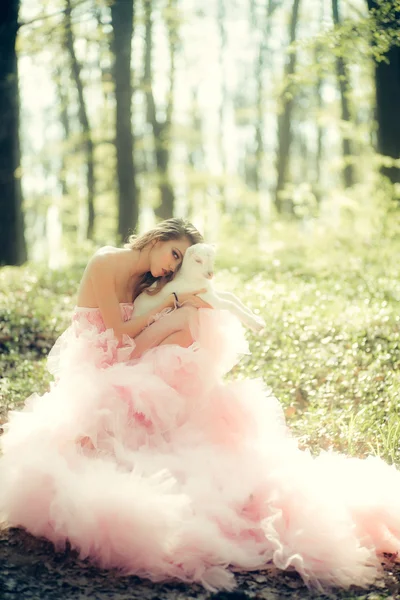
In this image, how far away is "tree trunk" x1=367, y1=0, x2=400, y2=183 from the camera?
10.4 metres

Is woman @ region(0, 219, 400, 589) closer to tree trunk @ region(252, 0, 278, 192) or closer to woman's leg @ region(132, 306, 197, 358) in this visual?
woman's leg @ region(132, 306, 197, 358)

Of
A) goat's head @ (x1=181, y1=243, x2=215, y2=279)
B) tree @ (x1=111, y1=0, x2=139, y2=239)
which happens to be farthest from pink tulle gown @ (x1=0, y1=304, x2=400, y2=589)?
tree @ (x1=111, y1=0, x2=139, y2=239)

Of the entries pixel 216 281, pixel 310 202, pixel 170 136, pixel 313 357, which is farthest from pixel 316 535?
pixel 170 136

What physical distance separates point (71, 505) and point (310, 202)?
9904 mm

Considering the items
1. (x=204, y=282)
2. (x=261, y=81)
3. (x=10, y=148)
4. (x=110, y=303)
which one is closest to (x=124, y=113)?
(x=10, y=148)

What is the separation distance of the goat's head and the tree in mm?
8260

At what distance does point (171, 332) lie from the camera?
3.97 m

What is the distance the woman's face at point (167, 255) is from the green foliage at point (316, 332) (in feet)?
5.68

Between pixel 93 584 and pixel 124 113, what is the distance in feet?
37.8

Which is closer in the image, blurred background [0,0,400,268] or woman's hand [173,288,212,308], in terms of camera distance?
woman's hand [173,288,212,308]

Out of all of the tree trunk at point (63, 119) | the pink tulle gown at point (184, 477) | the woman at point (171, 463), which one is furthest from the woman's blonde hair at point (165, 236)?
the tree trunk at point (63, 119)

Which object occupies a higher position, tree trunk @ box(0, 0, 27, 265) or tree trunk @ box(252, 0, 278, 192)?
tree trunk @ box(252, 0, 278, 192)

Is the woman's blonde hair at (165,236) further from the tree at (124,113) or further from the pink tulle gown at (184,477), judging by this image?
the tree at (124,113)

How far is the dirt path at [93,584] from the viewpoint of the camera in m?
2.81
